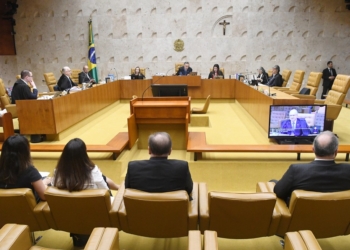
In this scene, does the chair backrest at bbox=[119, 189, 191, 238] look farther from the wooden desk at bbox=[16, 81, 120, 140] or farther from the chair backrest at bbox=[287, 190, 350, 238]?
the wooden desk at bbox=[16, 81, 120, 140]

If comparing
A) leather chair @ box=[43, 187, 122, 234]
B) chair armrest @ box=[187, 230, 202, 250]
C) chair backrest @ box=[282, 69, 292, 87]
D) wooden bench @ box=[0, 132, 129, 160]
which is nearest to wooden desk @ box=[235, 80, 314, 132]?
chair backrest @ box=[282, 69, 292, 87]

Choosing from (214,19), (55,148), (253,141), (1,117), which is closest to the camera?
(55,148)

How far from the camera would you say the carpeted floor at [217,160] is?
251 cm

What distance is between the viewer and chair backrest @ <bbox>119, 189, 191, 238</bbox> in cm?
195

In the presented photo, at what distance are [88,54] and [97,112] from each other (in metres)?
4.32

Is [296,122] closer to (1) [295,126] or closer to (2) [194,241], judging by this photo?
(1) [295,126]

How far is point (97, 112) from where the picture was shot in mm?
6875

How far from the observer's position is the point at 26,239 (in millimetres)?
1552

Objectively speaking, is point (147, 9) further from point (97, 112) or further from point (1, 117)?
point (1, 117)

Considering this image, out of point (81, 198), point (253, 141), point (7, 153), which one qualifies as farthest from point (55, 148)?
point (253, 141)

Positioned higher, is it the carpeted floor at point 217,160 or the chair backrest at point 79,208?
the chair backrest at point 79,208

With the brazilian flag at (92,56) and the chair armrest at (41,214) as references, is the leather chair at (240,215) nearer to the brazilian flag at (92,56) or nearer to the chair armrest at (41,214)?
the chair armrest at (41,214)

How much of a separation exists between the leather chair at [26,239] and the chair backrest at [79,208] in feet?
1.46

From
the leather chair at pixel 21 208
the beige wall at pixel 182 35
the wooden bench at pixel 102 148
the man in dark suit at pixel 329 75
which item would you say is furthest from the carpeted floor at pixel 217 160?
the beige wall at pixel 182 35
